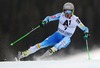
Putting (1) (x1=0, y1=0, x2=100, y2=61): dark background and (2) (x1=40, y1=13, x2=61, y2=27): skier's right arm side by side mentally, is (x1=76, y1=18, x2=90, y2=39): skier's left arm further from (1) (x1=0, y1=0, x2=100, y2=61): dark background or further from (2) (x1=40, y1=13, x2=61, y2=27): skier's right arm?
(2) (x1=40, y1=13, x2=61, y2=27): skier's right arm

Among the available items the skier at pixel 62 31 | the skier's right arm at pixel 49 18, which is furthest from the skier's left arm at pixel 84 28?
the skier's right arm at pixel 49 18

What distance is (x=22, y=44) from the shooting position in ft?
9.38

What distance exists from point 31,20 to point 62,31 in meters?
0.38

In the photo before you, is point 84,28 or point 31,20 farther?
point 31,20

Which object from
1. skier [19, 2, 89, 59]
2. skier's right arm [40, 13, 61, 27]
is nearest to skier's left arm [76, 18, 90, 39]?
skier [19, 2, 89, 59]

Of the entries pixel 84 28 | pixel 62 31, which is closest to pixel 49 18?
pixel 62 31

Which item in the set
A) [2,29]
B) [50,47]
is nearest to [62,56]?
[50,47]

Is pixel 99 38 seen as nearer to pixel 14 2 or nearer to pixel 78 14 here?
pixel 78 14

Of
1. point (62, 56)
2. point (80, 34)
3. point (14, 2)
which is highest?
point (14, 2)

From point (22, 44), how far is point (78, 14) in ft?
A: 2.23

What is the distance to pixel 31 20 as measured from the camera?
2.93 m

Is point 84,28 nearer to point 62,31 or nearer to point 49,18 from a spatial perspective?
point 62,31

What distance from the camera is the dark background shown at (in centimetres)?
287

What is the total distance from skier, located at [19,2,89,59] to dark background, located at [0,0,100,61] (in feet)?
0.18
